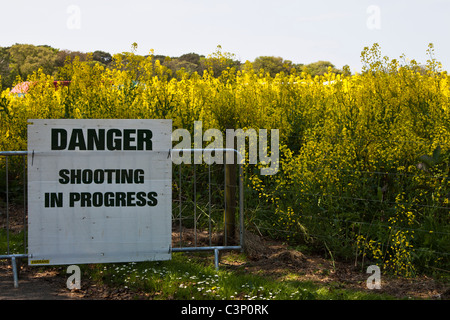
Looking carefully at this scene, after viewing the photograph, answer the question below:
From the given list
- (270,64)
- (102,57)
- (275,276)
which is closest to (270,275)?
(275,276)

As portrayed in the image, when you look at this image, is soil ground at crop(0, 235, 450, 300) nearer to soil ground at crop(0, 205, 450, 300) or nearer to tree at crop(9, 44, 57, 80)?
soil ground at crop(0, 205, 450, 300)

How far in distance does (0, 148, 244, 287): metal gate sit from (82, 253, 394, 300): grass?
291 millimetres

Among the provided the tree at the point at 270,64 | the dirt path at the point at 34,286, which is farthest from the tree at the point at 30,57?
the dirt path at the point at 34,286

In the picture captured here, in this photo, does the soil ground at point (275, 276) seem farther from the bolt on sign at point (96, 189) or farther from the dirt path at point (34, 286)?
the bolt on sign at point (96, 189)

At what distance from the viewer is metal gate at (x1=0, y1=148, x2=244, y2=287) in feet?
20.0

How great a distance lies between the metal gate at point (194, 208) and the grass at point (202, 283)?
29 cm

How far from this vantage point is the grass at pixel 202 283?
5062 mm

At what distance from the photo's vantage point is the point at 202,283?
17.8ft

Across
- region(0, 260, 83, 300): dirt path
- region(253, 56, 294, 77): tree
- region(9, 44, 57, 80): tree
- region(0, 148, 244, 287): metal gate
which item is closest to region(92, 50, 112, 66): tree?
region(9, 44, 57, 80): tree

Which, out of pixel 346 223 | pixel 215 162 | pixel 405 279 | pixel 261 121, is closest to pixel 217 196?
pixel 215 162

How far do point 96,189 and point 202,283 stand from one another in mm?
1574

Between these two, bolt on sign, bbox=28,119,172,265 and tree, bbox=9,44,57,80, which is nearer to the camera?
bolt on sign, bbox=28,119,172,265

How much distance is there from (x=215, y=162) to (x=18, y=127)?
11.9ft

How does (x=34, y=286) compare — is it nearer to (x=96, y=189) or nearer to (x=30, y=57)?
(x=96, y=189)
